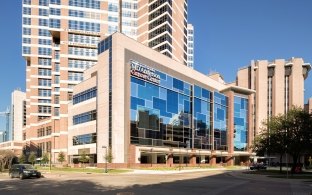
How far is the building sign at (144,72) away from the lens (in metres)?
70.2

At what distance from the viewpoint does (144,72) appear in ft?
238

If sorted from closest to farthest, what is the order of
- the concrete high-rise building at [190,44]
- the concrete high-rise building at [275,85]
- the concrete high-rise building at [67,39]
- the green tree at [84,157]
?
the green tree at [84,157] → the concrete high-rise building at [67,39] → the concrete high-rise building at [275,85] → the concrete high-rise building at [190,44]

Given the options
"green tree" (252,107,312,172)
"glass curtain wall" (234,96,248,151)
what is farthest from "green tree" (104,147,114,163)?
"glass curtain wall" (234,96,248,151)

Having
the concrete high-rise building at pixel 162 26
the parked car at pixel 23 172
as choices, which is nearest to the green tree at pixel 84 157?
the parked car at pixel 23 172

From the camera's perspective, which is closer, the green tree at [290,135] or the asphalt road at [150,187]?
the asphalt road at [150,187]

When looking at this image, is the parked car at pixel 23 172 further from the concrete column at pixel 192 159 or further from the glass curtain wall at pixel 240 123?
the glass curtain wall at pixel 240 123

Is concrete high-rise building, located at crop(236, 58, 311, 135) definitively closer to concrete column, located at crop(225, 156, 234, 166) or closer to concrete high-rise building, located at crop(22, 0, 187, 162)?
concrete high-rise building, located at crop(22, 0, 187, 162)

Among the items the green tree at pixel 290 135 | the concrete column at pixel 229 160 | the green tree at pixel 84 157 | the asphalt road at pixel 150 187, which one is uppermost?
the green tree at pixel 290 135

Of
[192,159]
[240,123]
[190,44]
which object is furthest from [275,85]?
[192,159]

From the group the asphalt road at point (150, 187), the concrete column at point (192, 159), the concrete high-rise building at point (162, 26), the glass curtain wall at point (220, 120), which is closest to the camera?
the asphalt road at point (150, 187)

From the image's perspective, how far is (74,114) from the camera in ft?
270

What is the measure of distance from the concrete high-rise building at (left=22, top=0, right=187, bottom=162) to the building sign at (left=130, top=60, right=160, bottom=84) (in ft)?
112

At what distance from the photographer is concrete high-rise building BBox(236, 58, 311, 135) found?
134875 millimetres

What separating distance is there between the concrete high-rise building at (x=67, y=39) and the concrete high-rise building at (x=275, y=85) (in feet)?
112
